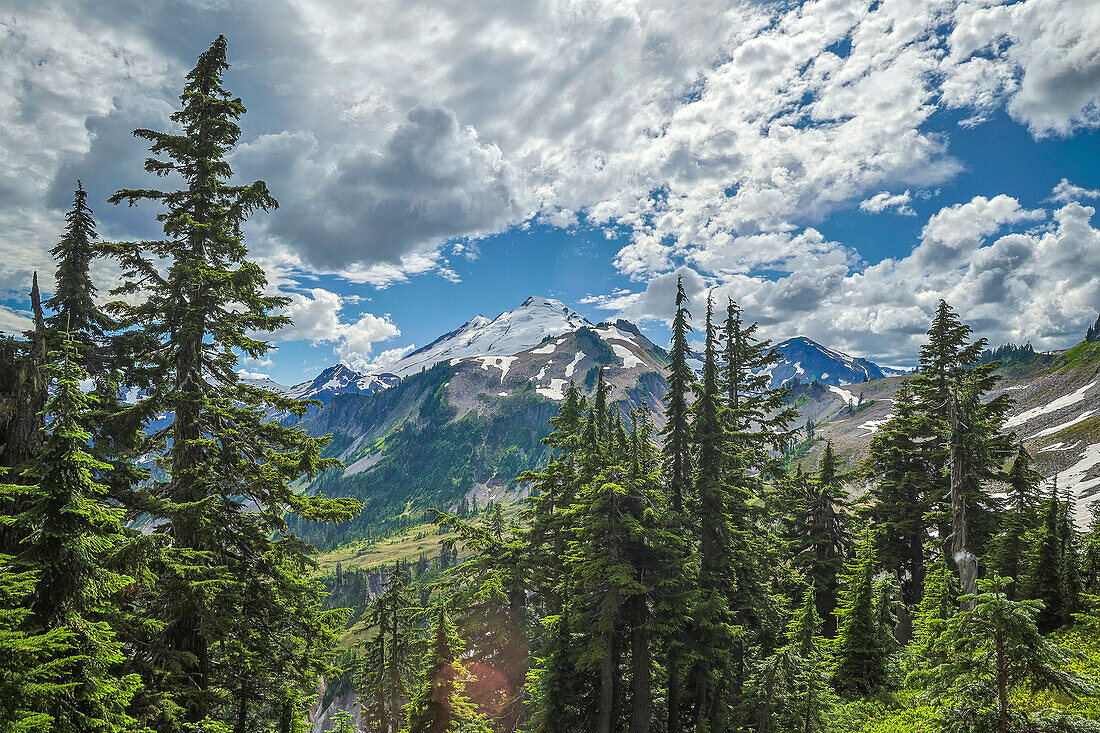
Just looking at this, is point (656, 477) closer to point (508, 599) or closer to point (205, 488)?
point (508, 599)

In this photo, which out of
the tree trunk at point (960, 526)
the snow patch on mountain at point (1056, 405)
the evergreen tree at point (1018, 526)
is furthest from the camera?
the snow patch on mountain at point (1056, 405)

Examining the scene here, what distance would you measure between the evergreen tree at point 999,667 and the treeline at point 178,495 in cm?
1366

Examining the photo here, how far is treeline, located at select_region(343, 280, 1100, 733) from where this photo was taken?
743 inches

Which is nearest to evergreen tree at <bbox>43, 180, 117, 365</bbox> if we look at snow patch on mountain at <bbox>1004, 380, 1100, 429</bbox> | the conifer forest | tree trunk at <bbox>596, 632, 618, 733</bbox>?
the conifer forest

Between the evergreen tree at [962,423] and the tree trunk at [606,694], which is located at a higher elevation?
the evergreen tree at [962,423]

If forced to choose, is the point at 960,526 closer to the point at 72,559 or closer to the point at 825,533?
the point at 825,533

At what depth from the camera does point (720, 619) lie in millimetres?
21641

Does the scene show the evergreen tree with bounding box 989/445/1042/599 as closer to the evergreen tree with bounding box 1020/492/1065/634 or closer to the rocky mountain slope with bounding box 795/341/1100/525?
the evergreen tree with bounding box 1020/492/1065/634

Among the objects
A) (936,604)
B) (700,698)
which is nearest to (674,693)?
(700,698)

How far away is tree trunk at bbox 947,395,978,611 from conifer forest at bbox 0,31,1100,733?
0.10 metres

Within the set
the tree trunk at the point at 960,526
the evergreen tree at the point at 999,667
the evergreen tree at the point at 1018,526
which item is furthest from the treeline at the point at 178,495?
the evergreen tree at the point at 1018,526

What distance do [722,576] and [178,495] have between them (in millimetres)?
22604

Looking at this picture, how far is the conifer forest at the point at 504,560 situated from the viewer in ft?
26.6

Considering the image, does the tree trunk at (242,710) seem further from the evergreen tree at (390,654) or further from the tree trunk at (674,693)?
the tree trunk at (674,693)
